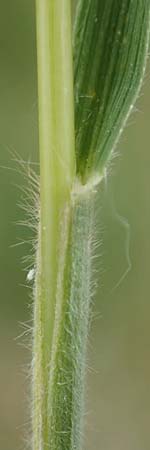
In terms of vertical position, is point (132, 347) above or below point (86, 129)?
below

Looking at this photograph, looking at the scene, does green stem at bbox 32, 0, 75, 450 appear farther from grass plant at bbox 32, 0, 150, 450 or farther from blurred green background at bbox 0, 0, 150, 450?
blurred green background at bbox 0, 0, 150, 450

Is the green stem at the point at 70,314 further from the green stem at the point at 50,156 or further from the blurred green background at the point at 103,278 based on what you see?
the blurred green background at the point at 103,278

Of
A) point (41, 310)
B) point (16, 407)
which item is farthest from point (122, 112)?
point (16, 407)

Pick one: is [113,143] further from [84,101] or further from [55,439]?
[55,439]

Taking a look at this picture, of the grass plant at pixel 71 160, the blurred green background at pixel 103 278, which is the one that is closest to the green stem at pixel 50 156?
the grass plant at pixel 71 160

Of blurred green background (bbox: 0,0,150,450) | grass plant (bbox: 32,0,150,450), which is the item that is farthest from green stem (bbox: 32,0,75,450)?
blurred green background (bbox: 0,0,150,450)
